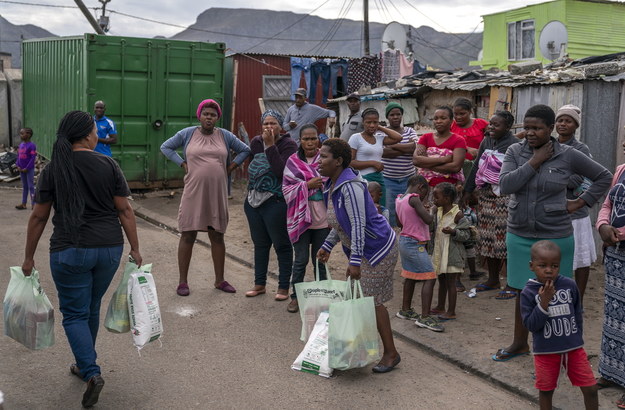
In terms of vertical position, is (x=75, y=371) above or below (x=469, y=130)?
below

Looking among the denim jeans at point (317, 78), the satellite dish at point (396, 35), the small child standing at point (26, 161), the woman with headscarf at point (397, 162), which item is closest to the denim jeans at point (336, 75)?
the denim jeans at point (317, 78)

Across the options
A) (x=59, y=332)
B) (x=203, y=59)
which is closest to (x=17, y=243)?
(x=59, y=332)

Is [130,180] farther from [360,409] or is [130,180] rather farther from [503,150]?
[360,409]

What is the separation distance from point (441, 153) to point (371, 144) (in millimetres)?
933

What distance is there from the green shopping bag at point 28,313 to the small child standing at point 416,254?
9.85 ft

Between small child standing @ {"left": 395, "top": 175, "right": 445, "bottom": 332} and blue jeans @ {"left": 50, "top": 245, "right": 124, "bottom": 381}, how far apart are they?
106 inches

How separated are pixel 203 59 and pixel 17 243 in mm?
5935

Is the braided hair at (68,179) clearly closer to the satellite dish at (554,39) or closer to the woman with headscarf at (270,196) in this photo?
the woman with headscarf at (270,196)

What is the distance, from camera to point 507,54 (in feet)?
96.3

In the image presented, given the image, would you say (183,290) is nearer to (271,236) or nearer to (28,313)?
(271,236)

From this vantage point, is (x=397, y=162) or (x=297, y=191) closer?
(x=297, y=191)

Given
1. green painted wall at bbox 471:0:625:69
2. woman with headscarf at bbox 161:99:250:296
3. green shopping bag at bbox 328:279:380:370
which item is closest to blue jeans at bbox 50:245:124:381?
green shopping bag at bbox 328:279:380:370

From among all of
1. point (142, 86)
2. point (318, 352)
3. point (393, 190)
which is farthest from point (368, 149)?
point (142, 86)

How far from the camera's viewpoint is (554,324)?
4047 millimetres
